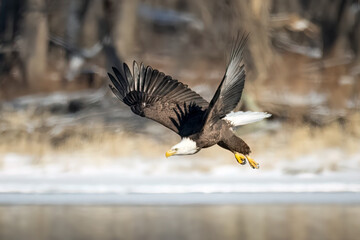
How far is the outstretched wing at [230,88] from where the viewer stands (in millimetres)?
6953

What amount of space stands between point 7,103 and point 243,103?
5171mm

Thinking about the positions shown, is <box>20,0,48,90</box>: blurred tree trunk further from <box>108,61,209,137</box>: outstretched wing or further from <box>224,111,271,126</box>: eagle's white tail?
<box>224,111,271,126</box>: eagle's white tail

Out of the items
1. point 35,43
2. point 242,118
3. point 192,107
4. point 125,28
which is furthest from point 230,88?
point 35,43

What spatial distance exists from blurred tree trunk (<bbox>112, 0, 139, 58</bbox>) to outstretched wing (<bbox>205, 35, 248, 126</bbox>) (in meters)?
9.07

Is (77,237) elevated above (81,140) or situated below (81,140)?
below

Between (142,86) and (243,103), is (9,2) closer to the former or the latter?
(243,103)

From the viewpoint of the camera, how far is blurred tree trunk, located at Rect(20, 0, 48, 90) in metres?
17.5

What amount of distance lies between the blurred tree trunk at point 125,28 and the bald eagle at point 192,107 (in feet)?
27.0

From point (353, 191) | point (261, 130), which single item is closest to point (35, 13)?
point (261, 130)

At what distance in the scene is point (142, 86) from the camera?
798 centimetres

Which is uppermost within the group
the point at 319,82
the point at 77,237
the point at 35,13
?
the point at 35,13

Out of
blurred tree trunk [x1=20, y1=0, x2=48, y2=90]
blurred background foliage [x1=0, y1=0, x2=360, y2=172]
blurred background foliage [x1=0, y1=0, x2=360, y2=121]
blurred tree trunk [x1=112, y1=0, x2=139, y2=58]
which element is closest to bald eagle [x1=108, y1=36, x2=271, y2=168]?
blurred background foliage [x1=0, y1=0, x2=360, y2=172]

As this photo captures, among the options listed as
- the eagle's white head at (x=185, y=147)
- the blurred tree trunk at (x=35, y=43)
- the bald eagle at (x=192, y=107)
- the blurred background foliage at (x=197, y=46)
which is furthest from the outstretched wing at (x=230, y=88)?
the blurred tree trunk at (x=35, y=43)

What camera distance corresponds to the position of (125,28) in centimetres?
1656
